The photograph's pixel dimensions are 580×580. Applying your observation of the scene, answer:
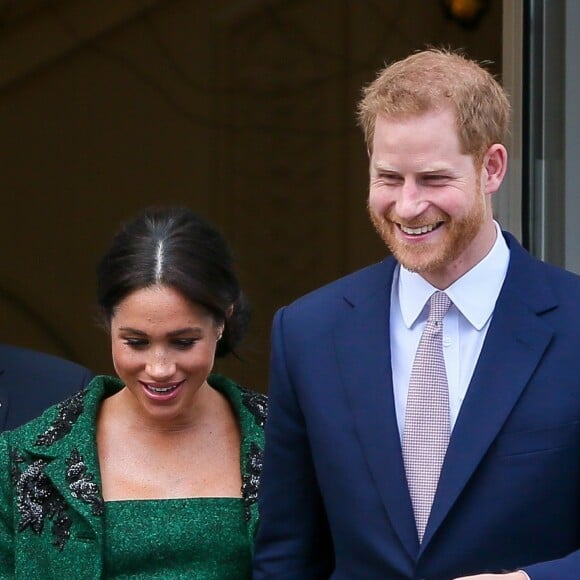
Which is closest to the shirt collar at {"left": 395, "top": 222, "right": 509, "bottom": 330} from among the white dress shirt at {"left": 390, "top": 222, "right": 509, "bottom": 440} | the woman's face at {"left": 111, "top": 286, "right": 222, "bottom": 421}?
the white dress shirt at {"left": 390, "top": 222, "right": 509, "bottom": 440}

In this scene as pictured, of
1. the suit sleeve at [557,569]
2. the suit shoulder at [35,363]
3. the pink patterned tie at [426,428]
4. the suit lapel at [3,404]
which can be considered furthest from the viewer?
the suit shoulder at [35,363]

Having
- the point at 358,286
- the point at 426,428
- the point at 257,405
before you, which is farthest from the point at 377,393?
the point at 257,405

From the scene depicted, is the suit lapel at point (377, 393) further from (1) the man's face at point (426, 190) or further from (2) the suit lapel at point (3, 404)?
(2) the suit lapel at point (3, 404)

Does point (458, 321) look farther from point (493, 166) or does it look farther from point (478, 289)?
point (493, 166)

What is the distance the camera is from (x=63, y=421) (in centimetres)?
266

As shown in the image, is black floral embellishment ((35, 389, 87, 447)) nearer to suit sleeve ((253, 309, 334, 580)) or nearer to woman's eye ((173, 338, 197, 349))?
woman's eye ((173, 338, 197, 349))

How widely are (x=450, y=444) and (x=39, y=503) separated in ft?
2.76

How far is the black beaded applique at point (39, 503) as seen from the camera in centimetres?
253

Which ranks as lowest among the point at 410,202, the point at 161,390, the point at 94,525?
the point at 94,525

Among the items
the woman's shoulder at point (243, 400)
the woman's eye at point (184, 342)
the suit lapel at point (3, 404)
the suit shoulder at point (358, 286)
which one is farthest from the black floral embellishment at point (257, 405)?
the suit lapel at point (3, 404)

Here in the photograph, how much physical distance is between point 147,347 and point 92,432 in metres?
0.20

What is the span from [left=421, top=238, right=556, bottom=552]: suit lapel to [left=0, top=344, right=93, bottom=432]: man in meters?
1.27

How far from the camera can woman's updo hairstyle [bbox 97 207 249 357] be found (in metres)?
2.62

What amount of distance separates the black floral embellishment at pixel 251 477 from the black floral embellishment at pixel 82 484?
0.26 meters
